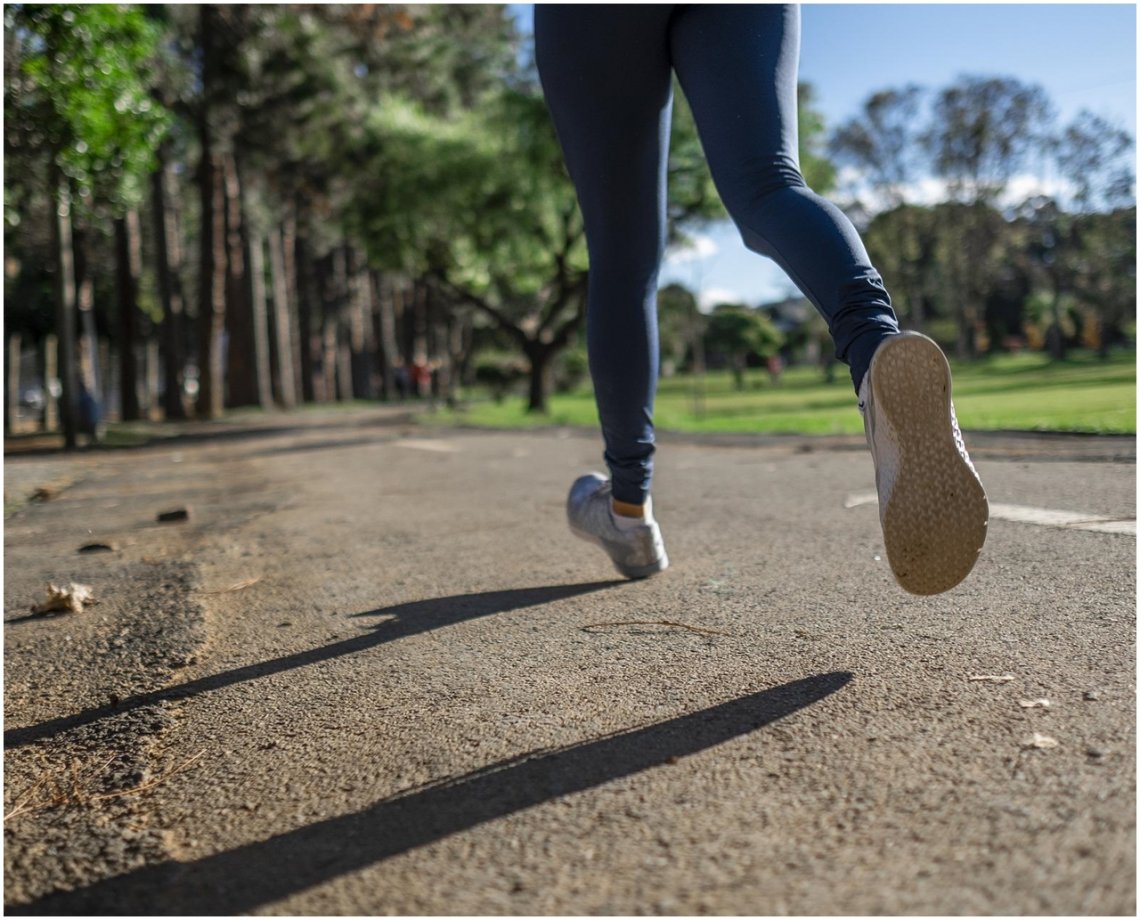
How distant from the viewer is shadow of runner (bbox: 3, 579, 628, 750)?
1814 millimetres

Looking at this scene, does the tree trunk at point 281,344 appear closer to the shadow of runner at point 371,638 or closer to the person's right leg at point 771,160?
the shadow of runner at point 371,638

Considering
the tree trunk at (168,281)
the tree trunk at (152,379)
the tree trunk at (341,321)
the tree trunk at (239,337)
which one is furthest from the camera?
the tree trunk at (341,321)

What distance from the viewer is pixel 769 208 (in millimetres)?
1900

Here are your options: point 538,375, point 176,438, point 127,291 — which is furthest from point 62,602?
point 127,291

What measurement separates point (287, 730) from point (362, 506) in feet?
10.9

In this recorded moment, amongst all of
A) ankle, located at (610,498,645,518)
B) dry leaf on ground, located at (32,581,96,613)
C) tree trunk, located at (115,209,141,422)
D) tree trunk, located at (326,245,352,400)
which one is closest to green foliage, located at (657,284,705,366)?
ankle, located at (610,498,645,518)

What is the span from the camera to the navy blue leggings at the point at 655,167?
180 centimetres

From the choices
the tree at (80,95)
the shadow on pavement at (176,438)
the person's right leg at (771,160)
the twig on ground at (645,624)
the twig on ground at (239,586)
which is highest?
the tree at (80,95)

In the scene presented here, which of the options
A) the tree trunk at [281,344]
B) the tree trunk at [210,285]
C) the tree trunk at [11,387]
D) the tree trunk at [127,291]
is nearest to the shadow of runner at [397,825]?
the tree trunk at [127,291]

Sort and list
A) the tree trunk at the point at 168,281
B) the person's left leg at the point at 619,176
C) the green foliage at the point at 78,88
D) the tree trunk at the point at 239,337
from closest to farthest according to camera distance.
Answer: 1. the person's left leg at the point at 619,176
2. the green foliage at the point at 78,88
3. the tree trunk at the point at 168,281
4. the tree trunk at the point at 239,337

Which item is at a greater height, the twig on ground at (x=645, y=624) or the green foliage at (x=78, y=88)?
the green foliage at (x=78, y=88)

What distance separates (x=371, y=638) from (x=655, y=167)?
4.13 feet

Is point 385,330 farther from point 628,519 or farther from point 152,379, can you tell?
point 628,519

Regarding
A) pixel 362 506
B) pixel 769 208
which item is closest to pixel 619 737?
pixel 769 208
